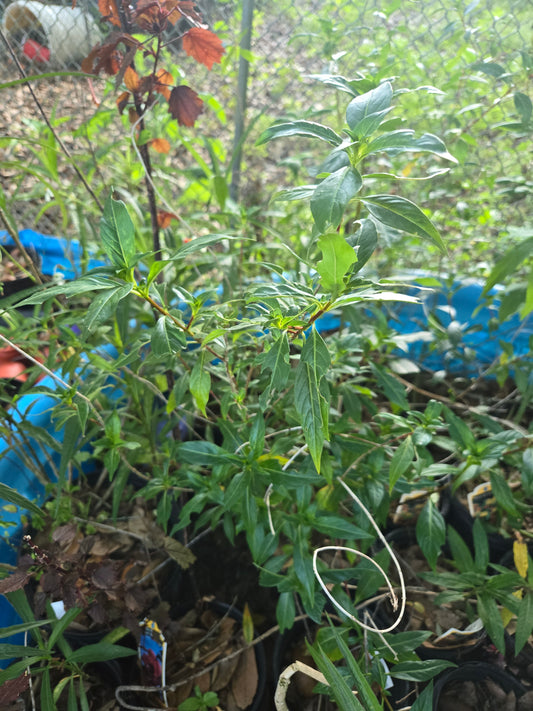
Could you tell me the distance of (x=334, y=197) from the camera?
529 millimetres

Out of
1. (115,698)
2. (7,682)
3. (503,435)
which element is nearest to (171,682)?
(115,698)

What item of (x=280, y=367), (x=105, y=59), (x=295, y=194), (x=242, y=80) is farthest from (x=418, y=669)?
(x=242, y=80)

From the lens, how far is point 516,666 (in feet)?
3.13

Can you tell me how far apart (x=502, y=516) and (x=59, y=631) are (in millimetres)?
1048

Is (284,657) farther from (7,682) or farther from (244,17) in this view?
(244,17)

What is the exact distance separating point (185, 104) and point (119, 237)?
0.44 metres

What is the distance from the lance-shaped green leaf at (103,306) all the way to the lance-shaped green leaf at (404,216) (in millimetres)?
350

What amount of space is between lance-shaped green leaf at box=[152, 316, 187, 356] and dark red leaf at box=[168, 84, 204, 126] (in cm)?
50

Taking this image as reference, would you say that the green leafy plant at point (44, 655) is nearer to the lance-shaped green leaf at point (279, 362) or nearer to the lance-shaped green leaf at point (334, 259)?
the lance-shaped green leaf at point (279, 362)

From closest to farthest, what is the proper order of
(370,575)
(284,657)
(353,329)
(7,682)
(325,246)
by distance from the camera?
(325,246) → (7,682) → (370,575) → (284,657) → (353,329)

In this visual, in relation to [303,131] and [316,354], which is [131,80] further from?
[316,354]

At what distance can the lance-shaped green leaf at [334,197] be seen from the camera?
1.71ft

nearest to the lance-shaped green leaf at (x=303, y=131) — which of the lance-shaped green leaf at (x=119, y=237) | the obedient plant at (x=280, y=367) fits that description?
the obedient plant at (x=280, y=367)

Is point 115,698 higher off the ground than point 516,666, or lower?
higher
